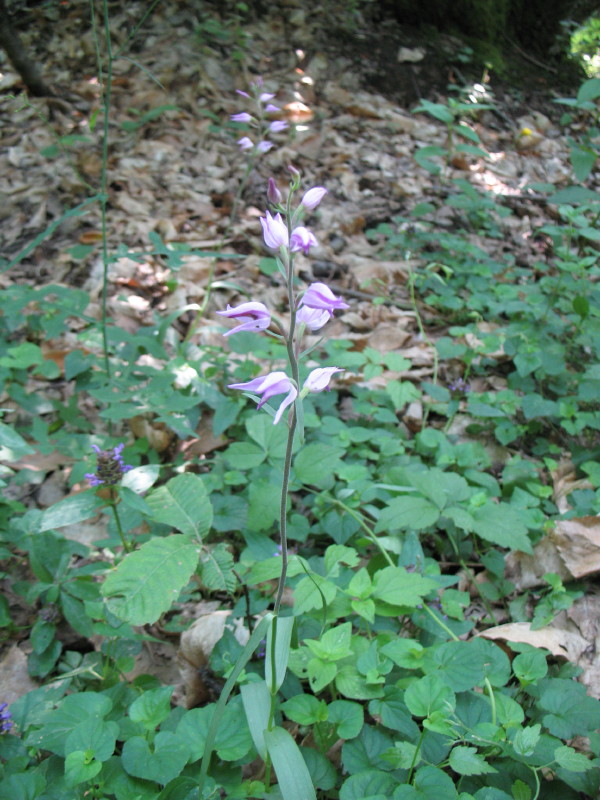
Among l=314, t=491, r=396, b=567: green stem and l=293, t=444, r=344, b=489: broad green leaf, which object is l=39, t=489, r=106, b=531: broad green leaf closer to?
l=293, t=444, r=344, b=489: broad green leaf

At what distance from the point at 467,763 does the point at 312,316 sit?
3.13ft

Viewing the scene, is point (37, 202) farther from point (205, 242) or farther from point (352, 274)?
point (352, 274)

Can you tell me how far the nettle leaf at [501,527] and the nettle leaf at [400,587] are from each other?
320 mm

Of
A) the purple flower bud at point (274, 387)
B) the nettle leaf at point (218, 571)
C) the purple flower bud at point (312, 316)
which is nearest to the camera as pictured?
the purple flower bud at point (274, 387)

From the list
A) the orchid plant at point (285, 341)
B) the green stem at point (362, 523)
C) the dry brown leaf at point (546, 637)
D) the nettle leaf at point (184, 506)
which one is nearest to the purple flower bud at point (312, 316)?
the orchid plant at point (285, 341)

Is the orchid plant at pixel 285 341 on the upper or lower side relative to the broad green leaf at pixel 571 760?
upper

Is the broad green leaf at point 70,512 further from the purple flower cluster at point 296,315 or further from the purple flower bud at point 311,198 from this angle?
the purple flower bud at point 311,198

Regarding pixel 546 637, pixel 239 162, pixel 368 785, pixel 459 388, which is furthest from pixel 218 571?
pixel 239 162

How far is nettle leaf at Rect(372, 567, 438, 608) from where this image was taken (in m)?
1.34

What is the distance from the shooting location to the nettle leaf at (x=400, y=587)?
1.34 meters

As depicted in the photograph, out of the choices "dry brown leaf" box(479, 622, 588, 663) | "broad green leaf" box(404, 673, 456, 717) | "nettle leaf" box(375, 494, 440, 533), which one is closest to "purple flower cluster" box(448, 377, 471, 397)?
"nettle leaf" box(375, 494, 440, 533)

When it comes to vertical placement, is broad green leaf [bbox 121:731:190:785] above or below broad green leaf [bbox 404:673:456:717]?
below

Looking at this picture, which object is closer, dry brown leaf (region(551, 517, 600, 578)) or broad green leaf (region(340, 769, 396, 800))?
broad green leaf (region(340, 769, 396, 800))

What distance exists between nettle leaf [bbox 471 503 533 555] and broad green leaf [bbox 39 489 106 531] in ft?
3.65
